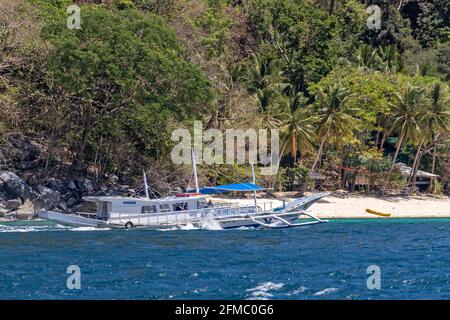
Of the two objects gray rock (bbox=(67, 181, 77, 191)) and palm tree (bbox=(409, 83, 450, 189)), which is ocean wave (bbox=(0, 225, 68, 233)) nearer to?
gray rock (bbox=(67, 181, 77, 191))

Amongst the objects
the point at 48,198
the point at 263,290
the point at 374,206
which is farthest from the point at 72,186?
the point at 263,290

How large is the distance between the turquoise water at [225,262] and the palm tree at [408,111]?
13847 mm

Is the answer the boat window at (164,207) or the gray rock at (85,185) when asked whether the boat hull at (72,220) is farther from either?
the gray rock at (85,185)

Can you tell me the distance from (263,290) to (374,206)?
2994cm

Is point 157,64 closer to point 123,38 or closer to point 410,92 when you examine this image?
point 123,38

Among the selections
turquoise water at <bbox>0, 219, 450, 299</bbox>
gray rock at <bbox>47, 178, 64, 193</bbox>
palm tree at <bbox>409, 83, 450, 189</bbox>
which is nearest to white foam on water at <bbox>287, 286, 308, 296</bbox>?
turquoise water at <bbox>0, 219, 450, 299</bbox>

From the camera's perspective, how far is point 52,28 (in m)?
51.7

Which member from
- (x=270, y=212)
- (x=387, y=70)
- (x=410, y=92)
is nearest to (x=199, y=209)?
(x=270, y=212)

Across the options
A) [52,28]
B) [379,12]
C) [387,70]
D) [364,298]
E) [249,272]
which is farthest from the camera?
[379,12]

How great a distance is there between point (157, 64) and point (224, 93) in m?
7.98

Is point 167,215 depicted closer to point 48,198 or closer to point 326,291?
point 48,198

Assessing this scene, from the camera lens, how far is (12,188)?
171ft

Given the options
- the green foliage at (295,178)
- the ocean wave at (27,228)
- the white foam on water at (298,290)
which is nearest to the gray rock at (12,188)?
the ocean wave at (27,228)

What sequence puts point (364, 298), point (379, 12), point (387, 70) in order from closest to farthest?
point (364, 298) < point (387, 70) < point (379, 12)
